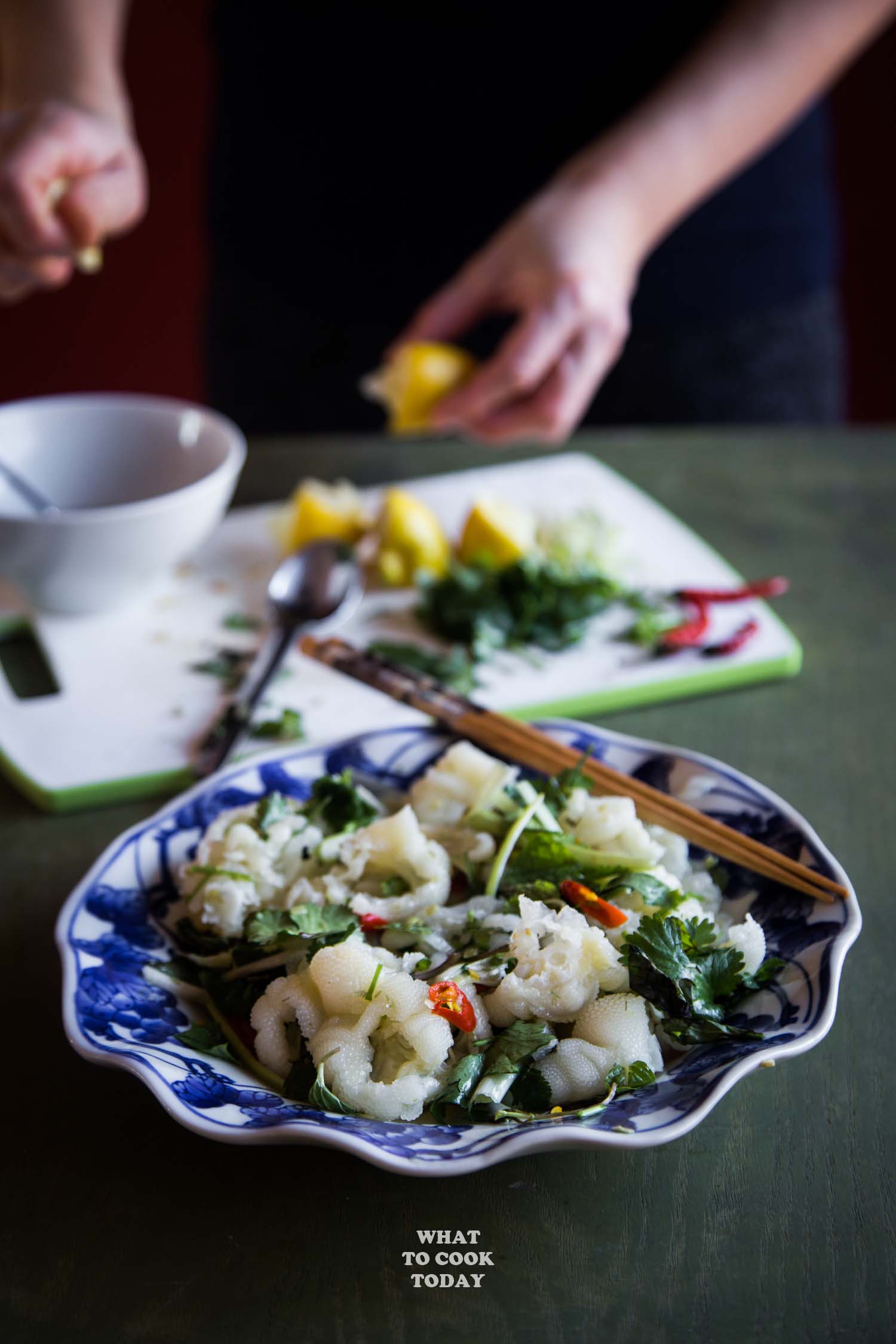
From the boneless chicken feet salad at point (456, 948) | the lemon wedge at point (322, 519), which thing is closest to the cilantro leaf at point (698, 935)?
the boneless chicken feet salad at point (456, 948)

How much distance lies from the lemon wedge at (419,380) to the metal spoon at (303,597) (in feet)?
0.95

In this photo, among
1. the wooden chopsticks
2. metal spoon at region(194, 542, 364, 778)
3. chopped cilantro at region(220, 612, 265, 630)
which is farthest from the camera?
chopped cilantro at region(220, 612, 265, 630)

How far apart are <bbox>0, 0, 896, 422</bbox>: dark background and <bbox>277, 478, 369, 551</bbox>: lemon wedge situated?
1.97 m

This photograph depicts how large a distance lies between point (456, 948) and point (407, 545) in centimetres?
75

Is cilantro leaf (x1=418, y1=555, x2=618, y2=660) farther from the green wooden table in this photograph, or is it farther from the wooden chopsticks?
the green wooden table

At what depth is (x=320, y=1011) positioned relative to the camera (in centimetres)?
76

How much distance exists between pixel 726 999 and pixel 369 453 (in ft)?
4.01

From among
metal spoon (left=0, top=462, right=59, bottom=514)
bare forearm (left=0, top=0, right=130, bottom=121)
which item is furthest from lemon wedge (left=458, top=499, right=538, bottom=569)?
bare forearm (left=0, top=0, right=130, bottom=121)

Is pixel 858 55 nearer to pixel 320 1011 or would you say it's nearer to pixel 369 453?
pixel 369 453

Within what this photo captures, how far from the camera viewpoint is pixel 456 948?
82cm

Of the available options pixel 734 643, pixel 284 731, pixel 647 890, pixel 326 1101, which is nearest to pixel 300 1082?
pixel 326 1101

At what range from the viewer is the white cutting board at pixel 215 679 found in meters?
1.20

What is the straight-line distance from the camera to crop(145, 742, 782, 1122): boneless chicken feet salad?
0.73 meters

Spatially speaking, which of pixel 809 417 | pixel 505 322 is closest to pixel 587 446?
pixel 505 322
